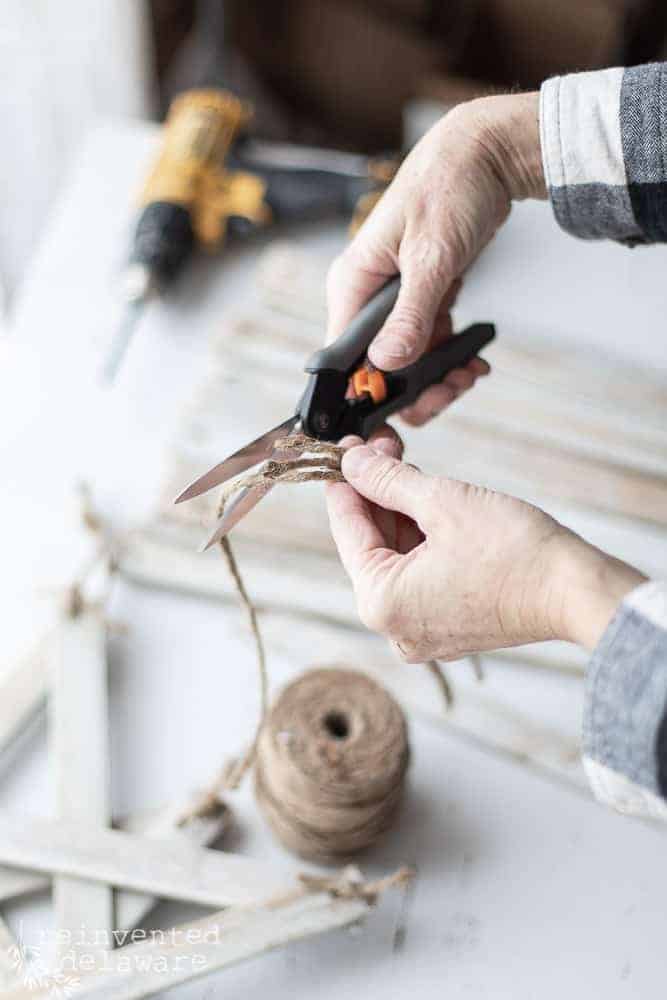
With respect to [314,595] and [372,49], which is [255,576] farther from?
[372,49]

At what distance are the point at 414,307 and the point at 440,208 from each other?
83mm

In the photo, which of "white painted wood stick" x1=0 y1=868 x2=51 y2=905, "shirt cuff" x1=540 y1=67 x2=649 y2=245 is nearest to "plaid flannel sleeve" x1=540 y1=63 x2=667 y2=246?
"shirt cuff" x1=540 y1=67 x2=649 y2=245

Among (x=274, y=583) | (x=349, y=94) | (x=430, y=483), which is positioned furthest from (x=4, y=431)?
(x=349, y=94)

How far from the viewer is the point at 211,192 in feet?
4.19

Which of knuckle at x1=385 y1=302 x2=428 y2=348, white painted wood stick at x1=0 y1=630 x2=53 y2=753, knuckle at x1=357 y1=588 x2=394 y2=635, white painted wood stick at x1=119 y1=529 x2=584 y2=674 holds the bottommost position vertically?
white painted wood stick at x1=0 y1=630 x2=53 y2=753

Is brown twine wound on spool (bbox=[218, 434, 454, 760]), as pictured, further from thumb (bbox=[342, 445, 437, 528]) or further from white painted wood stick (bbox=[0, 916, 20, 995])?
white painted wood stick (bbox=[0, 916, 20, 995])

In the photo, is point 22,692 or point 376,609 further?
point 22,692

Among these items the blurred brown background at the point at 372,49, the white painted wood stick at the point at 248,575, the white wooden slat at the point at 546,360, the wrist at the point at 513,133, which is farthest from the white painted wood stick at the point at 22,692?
the blurred brown background at the point at 372,49

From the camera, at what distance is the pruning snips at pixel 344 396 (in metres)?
0.74

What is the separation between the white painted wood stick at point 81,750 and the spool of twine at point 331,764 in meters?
0.13

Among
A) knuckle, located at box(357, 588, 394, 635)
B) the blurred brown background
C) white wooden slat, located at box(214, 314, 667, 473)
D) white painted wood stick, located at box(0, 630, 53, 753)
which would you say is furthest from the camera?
the blurred brown background

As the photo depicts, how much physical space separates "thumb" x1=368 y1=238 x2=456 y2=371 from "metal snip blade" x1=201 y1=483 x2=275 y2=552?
133mm

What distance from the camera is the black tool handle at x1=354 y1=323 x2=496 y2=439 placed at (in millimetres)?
802

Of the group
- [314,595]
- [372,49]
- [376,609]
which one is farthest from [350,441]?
[372,49]
